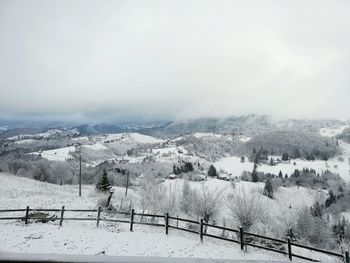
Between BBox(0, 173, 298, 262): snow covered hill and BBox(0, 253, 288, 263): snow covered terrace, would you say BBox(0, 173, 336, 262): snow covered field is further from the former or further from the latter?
BBox(0, 253, 288, 263): snow covered terrace

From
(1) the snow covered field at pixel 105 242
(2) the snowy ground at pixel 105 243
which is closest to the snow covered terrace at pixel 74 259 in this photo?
(2) the snowy ground at pixel 105 243

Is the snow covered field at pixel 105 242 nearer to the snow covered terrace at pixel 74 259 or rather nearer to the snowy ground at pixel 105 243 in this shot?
the snowy ground at pixel 105 243

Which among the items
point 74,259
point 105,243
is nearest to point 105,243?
point 105,243

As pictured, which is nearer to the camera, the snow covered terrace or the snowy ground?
the snow covered terrace

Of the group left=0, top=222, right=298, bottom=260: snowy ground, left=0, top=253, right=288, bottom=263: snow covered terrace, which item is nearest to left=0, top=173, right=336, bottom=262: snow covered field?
left=0, top=222, right=298, bottom=260: snowy ground

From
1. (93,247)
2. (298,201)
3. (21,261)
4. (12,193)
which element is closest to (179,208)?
(12,193)

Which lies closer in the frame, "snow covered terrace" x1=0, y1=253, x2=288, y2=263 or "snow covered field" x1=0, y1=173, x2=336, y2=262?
"snow covered terrace" x1=0, y1=253, x2=288, y2=263

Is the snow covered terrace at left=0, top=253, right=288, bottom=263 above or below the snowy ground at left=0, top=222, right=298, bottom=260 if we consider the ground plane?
above

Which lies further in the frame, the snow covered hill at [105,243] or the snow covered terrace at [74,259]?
the snow covered hill at [105,243]

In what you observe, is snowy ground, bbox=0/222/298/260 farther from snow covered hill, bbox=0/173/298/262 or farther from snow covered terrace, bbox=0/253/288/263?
snow covered terrace, bbox=0/253/288/263

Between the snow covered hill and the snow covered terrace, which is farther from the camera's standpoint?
the snow covered hill

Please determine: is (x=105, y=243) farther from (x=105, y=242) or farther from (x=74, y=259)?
(x=74, y=259)

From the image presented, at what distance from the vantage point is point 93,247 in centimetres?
1692

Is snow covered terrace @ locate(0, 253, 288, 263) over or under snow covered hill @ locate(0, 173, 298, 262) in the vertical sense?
over
